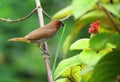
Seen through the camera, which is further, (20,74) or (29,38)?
(20,74)

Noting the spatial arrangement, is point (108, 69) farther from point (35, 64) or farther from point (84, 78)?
point (35, 64)

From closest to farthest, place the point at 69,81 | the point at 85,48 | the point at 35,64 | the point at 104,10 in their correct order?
the point at 104,10 < the point at 85,48 < the point at 69,81 < the point at 35,64

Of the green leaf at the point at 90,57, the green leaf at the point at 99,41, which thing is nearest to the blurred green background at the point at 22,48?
the green leaf at the point at 90,57

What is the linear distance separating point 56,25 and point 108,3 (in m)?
0.26

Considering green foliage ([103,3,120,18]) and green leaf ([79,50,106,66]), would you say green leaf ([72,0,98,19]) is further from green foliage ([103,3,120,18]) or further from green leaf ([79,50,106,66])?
green leaf ([79,50,106,66])

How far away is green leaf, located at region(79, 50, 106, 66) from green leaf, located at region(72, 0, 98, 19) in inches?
5.7

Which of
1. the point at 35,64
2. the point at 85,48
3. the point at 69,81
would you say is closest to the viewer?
the point at 85,48

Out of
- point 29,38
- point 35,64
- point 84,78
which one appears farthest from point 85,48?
point 35,64

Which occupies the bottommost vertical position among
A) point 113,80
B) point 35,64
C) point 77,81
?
point 113,80

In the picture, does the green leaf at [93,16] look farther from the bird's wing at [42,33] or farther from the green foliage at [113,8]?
the bird's wing at [42,33]

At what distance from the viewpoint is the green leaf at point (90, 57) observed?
103 centimetres

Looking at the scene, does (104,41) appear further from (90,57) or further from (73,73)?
(73,73)

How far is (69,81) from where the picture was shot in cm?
125

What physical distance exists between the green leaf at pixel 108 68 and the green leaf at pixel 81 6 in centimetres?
11
